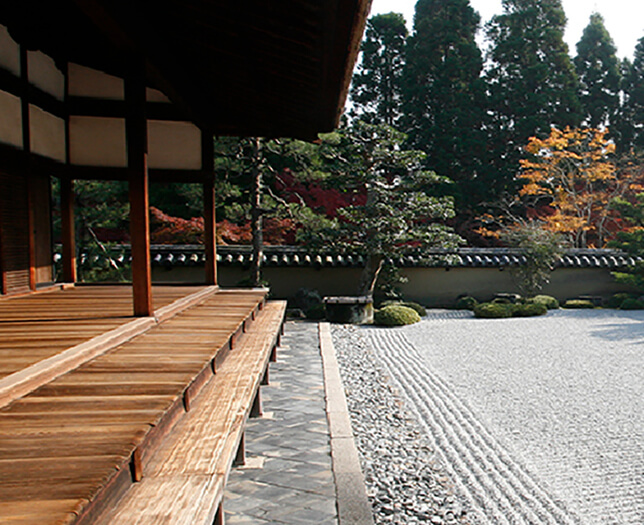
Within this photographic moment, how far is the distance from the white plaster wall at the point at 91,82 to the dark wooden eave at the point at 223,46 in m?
0.14

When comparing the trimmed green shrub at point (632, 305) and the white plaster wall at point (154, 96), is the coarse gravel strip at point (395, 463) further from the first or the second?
the trimmed green shrub at point (632, 305)

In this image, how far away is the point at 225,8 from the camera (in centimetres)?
328

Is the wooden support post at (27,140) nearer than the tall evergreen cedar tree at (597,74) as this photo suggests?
Yes

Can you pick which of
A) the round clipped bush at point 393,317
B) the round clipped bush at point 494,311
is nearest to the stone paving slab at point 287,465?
the round clipped bush at point 393,317

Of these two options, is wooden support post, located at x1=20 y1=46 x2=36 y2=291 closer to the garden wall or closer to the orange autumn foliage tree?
the garden wall

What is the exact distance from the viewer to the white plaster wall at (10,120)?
4385 mm

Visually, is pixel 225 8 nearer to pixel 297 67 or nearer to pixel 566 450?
pixel 297 67

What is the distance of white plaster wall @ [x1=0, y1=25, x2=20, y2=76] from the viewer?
435 cm

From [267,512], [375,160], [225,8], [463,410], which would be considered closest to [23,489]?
[267,512]

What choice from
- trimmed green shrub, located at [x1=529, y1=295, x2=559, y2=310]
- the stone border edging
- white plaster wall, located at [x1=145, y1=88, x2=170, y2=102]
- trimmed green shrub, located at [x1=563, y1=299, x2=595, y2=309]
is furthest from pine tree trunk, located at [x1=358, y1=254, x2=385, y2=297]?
white plaster wall, located at [x1=145, y1=88, x2=170, y2=102]

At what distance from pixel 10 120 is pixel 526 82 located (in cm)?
2317

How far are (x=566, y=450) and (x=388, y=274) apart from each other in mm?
10514

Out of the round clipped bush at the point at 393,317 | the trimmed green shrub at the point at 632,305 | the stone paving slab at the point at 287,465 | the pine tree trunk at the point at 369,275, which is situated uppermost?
the pine tree trunk at the point at 369,275

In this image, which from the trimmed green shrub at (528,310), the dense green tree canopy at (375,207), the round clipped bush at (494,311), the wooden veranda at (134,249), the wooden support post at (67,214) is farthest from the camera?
the trimmed green shrub at (528,310)
